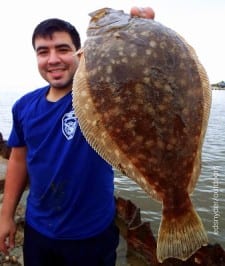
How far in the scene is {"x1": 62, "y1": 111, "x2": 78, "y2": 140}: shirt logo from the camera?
2766mm

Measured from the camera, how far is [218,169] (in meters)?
14.2

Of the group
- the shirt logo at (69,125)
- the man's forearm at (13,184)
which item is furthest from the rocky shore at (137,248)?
the shirt logo at (69,125)

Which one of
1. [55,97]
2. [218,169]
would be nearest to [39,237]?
[55,97]

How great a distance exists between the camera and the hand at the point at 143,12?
216 cm

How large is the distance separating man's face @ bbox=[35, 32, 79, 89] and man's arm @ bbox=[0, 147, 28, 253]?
2.84ft

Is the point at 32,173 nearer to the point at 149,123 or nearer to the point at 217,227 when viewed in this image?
the point at 149,123

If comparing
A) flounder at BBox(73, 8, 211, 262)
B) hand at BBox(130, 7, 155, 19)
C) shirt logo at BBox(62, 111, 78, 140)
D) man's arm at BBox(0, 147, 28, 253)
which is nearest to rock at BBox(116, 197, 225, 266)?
man's arm at BBox(0, 147, 28, 253)

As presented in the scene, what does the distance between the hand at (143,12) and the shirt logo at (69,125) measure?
0.94 m

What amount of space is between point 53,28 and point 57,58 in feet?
0.88

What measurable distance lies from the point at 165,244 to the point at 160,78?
0.88 m

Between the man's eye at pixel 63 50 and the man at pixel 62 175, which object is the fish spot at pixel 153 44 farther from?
the man's eye at pixel 63 50

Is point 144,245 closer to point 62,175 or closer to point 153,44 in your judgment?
point 62,175

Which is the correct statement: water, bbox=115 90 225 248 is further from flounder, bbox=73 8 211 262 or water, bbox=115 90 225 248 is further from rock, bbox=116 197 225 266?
flounder, bbox=73 8 211 262

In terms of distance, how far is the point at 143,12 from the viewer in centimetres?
216
